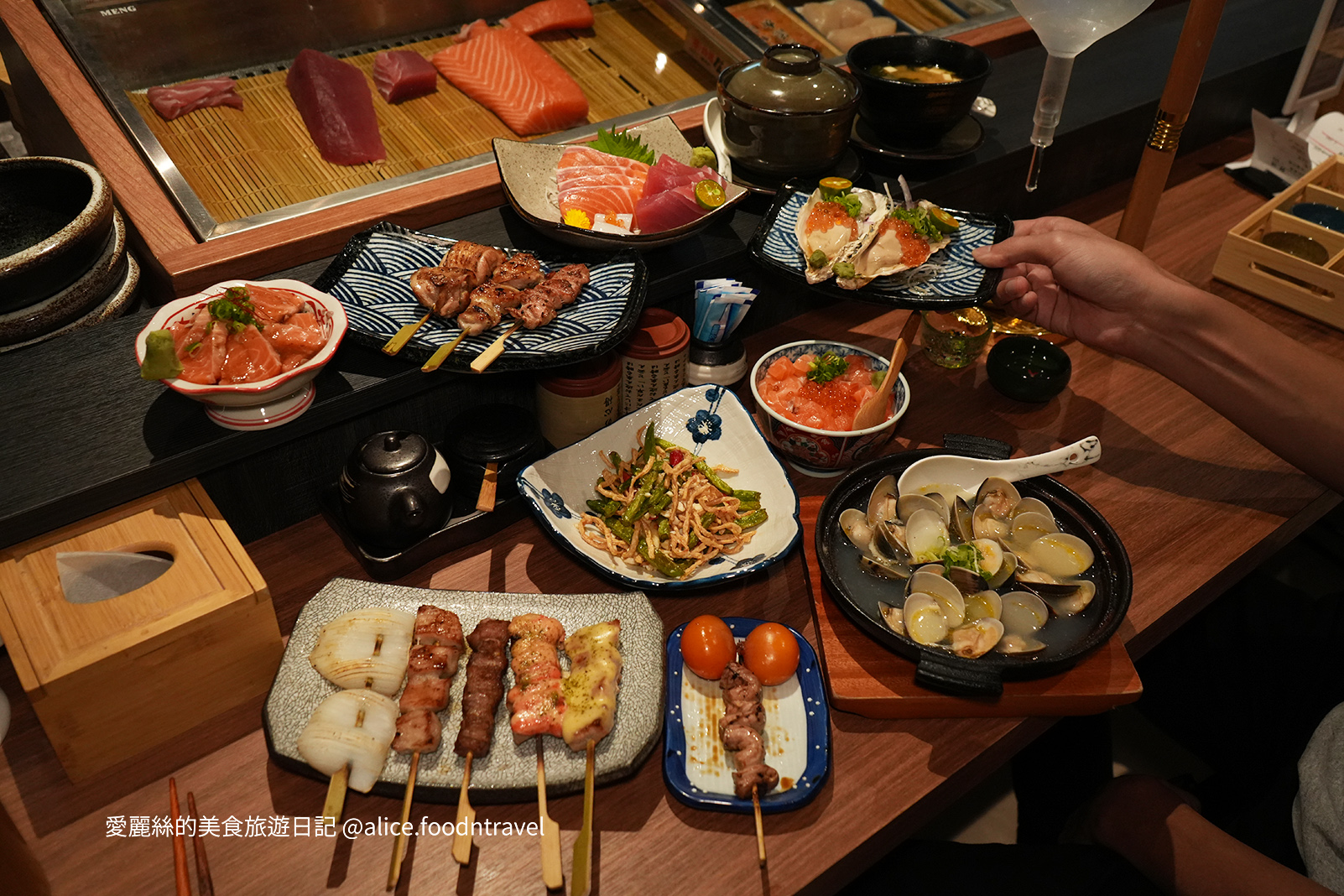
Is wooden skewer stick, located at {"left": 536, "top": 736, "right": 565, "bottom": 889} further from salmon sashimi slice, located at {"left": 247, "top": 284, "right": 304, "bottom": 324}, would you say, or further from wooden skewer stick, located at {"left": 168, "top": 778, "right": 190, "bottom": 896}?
salmon sashimi slice, located at {"left": 247, "top": 284, "right": 304, "bottom": 324}

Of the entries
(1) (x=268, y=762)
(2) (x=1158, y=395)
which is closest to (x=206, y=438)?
(1) (x=268, y=762)

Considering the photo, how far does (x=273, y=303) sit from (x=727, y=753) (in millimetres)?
1346

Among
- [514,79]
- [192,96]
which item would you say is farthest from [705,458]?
[192,96]

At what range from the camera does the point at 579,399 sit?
220cm

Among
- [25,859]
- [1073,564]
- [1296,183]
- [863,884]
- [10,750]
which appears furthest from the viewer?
[1296,183]

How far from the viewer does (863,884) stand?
2.16m

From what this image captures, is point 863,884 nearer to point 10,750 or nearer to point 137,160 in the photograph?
point 10,750

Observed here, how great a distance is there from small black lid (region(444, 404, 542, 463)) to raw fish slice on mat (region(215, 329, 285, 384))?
1.40 ft

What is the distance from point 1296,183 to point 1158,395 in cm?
117

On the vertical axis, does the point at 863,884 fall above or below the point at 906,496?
below

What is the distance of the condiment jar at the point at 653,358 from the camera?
228cm

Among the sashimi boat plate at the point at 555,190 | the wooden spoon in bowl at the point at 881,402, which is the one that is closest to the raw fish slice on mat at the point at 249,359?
the sashimi boat plate at the point at 555,190

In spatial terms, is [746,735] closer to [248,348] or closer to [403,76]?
[248,348]

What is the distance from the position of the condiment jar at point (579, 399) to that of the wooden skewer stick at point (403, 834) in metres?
0.89
